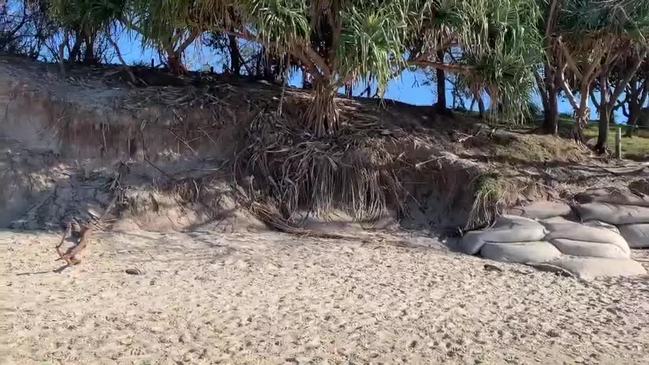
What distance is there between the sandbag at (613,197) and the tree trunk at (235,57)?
6.39m

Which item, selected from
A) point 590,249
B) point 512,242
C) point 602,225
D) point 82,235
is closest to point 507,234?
point 512,242

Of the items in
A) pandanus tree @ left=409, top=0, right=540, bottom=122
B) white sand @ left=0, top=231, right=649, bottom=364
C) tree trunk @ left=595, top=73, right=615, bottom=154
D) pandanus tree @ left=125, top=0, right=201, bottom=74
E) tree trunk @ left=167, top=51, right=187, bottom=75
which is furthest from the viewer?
tree trunk @ left=595, top=73, right=615, bottom=154

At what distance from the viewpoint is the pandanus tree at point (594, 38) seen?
10.9 m

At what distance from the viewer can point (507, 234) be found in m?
9.49

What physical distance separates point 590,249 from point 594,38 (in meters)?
4.30

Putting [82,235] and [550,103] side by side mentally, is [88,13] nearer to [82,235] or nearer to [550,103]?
[82,235]

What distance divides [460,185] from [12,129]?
6776mm

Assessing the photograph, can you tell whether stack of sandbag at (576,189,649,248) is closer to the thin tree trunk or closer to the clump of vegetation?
the clump of vegetation

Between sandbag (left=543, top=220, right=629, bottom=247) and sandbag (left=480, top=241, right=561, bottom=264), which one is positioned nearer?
sandbag (left=480, top=241, right=561, bottom=264)

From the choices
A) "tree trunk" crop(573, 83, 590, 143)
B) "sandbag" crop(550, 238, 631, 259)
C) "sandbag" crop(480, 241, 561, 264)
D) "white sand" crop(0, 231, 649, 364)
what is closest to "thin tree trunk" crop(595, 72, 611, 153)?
"tree trunk" crop(573, 83, 590, 143)

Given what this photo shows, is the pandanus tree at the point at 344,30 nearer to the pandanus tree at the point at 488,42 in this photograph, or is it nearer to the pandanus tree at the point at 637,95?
the pandanus tree at the point at 488,42

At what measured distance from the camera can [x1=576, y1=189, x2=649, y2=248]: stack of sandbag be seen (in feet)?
33.5

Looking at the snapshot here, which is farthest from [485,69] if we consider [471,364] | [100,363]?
[100,363]

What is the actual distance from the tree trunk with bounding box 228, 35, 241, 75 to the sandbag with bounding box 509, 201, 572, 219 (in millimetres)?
5741
